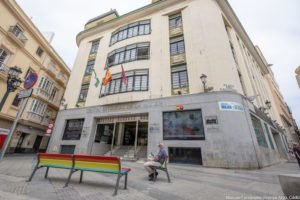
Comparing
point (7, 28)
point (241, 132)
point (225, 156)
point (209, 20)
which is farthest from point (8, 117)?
point (209, 20)

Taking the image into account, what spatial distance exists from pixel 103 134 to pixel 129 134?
4.43 meters

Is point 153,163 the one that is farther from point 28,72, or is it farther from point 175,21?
point 28,72

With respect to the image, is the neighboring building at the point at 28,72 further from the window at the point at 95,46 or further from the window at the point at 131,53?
the window at the point at 131,53

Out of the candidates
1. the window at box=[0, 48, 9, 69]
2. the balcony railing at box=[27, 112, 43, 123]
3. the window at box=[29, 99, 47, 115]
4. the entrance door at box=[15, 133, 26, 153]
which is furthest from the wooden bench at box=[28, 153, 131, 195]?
the entrance door at box=[15, 133, 26, 153]

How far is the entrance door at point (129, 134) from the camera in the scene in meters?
17.2

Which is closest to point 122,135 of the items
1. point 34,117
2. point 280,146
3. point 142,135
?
point 142,135

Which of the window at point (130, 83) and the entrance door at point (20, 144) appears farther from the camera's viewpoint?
the entrance door at point (20, 144)

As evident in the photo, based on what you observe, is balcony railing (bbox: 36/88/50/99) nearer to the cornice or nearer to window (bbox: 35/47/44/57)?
window (bbox: 35/47/44/57)

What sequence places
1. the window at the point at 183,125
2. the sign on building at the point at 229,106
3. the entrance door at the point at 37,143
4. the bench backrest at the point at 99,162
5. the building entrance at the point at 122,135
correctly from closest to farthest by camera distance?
the bench backrest at the point at 99,162
the sign on building at the point at 229,106
the window at the point at 183,125
the building entrance at the point at 122,135
the entrance door at the point at 37,143

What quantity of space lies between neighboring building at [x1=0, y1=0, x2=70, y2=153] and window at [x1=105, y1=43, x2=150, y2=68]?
10.9 meters

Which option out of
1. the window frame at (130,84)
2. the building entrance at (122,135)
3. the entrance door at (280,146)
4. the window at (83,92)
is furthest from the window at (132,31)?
the entrance door at (280,146)

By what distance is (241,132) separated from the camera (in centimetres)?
881

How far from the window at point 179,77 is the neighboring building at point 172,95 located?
0.28ft

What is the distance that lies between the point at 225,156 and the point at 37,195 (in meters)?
8.98
